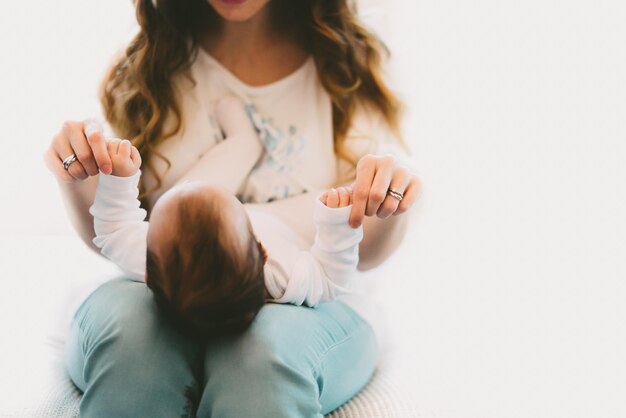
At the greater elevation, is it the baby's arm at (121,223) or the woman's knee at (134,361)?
the baby's arm at (121,223)

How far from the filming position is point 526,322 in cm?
119

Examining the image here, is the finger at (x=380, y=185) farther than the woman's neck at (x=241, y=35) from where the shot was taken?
No

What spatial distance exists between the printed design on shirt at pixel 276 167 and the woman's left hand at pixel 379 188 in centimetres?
36

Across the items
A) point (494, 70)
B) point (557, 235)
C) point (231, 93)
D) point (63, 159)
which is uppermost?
point (63, 159)

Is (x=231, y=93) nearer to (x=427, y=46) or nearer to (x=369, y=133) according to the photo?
(x=369, y=133)

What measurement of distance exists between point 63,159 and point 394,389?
55 centimetres

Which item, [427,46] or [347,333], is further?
[427,46]

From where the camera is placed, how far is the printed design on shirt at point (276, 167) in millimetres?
1189

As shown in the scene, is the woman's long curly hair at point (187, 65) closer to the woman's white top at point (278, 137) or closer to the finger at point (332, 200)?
the woman's white top at point (278, 137)

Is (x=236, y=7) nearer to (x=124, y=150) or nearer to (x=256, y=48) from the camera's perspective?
(x=256, y=48)

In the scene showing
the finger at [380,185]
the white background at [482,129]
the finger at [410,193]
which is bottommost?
the white background at [482,129]

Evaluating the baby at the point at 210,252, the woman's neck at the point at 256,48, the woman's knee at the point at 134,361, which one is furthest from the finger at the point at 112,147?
the woman's neck at the point at 256,48

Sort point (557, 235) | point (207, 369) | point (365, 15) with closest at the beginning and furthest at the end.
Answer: point (207, 369), point (365, 15), point (557, 235)

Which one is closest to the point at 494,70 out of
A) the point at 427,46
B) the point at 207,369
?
the point at 427,46
